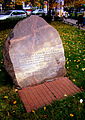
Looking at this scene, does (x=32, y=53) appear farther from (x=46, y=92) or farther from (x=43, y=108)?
(x=43, y=108)

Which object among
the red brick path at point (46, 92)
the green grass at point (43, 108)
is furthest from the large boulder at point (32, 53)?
the green grass at point (43, 108)

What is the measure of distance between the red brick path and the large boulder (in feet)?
0.69

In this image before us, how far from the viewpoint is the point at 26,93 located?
13.5ft

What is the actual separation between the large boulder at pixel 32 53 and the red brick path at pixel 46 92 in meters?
0.21

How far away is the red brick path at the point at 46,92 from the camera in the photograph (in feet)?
12.3

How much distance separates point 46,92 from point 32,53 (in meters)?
1.15

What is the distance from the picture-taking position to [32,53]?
13.6ft

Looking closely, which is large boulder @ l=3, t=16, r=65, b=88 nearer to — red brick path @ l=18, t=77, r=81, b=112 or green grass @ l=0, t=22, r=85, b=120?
red brick path @ l=18, t=77, r=81, b=112

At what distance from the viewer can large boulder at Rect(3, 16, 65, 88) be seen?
159 inches

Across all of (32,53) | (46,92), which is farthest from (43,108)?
(32,53)

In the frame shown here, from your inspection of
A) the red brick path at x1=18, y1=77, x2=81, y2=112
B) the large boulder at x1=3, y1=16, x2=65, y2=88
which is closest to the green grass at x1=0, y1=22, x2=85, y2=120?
the red brick path at x1=18, y1=77, x2=81, y2=112

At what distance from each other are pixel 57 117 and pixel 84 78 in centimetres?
197

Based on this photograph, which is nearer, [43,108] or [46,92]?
[43,108]

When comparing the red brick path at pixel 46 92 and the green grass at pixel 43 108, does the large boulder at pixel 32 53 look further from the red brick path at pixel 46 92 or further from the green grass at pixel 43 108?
the green grass at pixel 43 108
